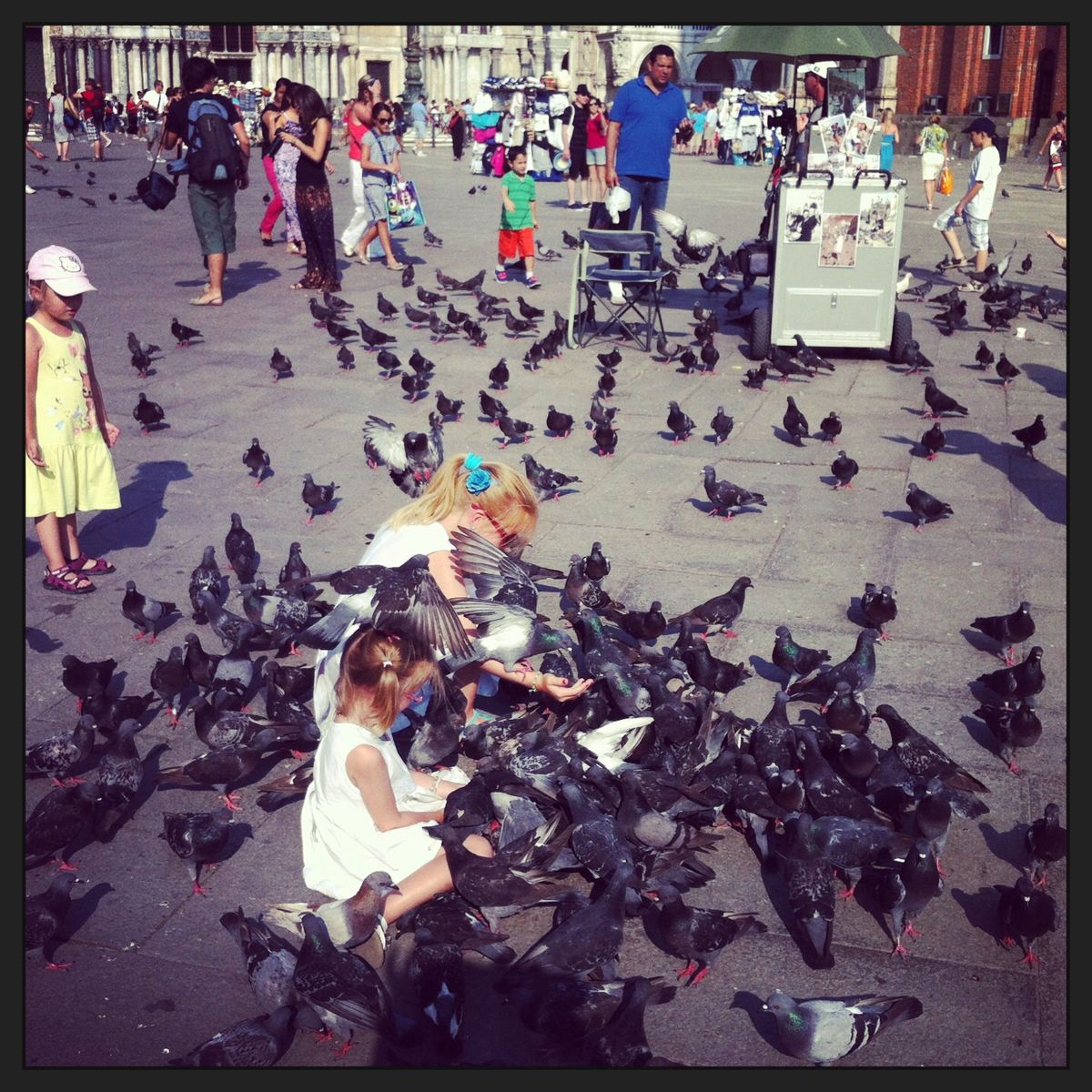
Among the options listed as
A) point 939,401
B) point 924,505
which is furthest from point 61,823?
point 939,401

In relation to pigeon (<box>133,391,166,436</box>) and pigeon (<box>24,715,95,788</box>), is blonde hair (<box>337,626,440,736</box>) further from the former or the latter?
pigeon (<box>133,391,166,436</box>)

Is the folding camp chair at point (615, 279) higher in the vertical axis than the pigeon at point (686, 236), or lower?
lower

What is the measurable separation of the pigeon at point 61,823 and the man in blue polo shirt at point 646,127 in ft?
28.1

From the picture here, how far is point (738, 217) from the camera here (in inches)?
781

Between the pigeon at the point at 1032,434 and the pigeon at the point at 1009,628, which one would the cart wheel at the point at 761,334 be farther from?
the pigeon at the point at 1009,628

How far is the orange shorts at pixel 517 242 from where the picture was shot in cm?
1331

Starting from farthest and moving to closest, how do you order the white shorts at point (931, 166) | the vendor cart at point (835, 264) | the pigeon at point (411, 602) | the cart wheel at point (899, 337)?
the white shorts at point (931, 166) → the cart wheel at point (899, 337) → the vendor cart at point (835, 264) → the pigeon at point (411, 602)

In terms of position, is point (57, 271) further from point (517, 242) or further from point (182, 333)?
point (517, 242)

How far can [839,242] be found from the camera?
9.70 meters

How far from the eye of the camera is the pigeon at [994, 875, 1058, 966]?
129 inches

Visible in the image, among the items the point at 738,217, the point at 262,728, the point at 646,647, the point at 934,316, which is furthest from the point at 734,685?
the point at 738,217

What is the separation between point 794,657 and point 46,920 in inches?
113

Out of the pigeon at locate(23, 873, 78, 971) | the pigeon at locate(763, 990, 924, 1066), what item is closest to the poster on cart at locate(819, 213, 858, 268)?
the pigeon at locate(763, 990, 924, 1066)

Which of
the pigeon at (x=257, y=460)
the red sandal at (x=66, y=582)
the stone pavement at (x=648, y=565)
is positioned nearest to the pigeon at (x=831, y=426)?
the stone pavement at (x=648, y=565)
